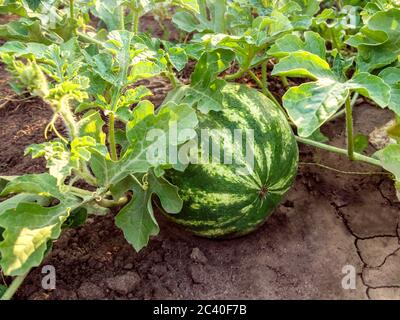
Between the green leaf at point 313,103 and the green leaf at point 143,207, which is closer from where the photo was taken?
the green leaf at point 313,103

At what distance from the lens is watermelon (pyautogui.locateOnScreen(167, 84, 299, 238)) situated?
2070mm

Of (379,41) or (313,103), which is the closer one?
(313,103)

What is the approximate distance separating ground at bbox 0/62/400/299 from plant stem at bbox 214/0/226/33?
2.44ft

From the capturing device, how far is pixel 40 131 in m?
2.69

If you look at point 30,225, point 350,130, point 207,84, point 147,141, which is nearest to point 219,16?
point 207,84

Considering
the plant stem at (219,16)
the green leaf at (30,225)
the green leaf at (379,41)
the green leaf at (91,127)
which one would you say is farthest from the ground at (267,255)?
the plant stem at (219,16)

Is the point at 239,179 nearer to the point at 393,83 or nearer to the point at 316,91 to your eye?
the point at 316,91

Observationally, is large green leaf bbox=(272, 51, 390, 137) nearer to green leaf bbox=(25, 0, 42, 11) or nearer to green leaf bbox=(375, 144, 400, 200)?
green leaf bbox=(375, 144, 400, 200)

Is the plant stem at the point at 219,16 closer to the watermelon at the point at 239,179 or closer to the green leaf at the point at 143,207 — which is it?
the watermelon at the point at 239,179

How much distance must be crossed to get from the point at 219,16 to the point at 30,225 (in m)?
1.33

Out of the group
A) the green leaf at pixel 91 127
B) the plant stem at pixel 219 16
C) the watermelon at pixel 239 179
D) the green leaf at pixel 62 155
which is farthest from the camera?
the plant stem at pixel 219 16

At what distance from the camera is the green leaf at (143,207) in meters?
1.97

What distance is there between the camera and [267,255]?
7.38ft
